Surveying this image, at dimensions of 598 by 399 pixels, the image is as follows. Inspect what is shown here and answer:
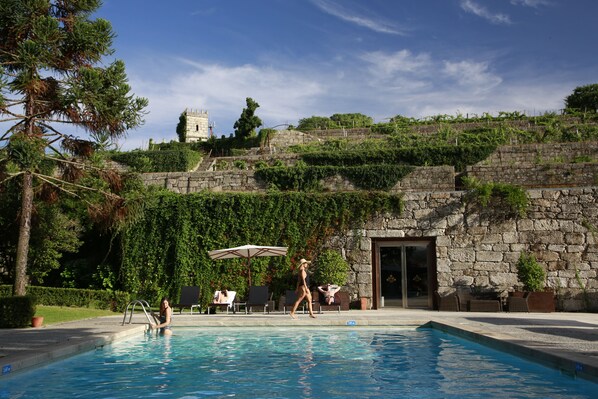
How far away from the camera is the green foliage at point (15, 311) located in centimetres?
1066

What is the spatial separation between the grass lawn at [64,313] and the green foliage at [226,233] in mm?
1902

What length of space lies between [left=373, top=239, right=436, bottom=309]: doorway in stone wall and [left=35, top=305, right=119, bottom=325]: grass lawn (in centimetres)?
779

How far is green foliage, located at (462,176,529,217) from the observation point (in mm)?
14984

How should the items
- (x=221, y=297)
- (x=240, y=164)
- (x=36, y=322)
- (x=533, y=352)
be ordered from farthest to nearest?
(x=240, y=164) → (x=221, y=297) → (x=36, y=322) → (x=533, y=352)

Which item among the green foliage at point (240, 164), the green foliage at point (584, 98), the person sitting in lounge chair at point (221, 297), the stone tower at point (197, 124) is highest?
the stone tower at point (197, 124)

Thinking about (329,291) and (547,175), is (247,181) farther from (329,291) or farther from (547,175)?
(547,175)

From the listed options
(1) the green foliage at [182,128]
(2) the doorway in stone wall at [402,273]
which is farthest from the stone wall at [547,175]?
(1) the green foliage at [182,128]

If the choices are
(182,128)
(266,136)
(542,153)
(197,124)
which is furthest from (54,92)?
(197,124)

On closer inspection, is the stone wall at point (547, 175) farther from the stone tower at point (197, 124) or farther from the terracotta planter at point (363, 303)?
the stone tower at point (197, 124)

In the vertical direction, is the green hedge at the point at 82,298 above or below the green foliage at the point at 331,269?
below

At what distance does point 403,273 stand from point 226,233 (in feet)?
18.2

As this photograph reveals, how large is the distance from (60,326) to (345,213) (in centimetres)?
843

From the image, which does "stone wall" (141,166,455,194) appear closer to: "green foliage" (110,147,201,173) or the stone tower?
"green foliage" (110,147,201,173)

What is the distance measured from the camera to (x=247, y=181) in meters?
20.7
